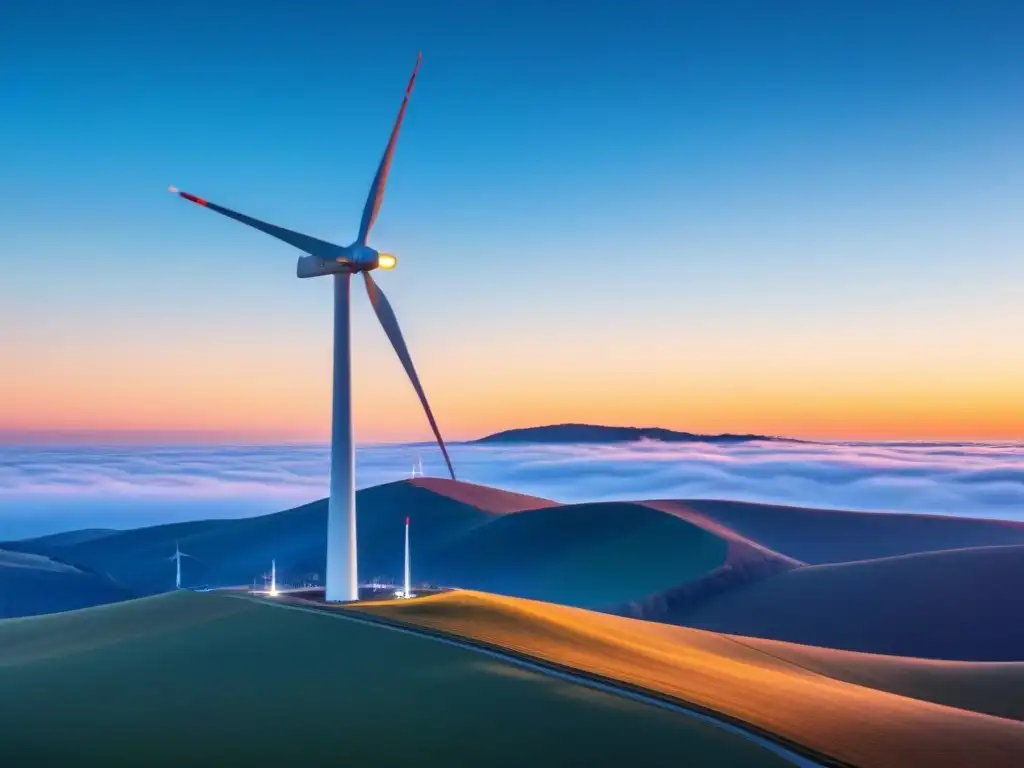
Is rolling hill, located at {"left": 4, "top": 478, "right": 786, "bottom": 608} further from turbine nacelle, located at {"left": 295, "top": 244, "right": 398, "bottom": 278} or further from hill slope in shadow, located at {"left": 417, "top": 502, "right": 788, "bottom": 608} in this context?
turbine nacelle, located at {"left": 295, "top": 244, "right": 398, "bottom": 278}

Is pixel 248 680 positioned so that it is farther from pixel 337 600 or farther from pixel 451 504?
pixel 451 504

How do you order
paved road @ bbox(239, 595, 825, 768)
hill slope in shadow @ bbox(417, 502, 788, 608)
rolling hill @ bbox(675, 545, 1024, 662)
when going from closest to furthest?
1. paved road @ bbox(239, 595, 825, 768)
2. rolling hill @ bbox(675, 545, 1024, 662)
3. hill slope in shadow @ bbox(417, 502, 788, 608)

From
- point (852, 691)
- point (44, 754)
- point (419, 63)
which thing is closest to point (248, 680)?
point (44, 754)

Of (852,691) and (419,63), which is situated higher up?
(419,63)

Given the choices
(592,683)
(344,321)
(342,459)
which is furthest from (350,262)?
(592,683)

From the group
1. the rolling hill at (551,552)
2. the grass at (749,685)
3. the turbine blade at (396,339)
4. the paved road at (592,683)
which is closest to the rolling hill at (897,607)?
the rolling hill at (551,552)

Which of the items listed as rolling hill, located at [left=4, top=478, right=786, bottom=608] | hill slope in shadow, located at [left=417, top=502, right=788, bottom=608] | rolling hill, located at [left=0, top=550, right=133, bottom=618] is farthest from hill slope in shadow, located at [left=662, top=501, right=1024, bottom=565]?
rolling hill, located at [left=0, top=550, right=133, bottom=618]

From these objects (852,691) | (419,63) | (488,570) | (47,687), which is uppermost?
(419,63)

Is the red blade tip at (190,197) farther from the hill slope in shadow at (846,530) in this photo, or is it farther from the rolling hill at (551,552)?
the hill slope in shadow at (846,530)
